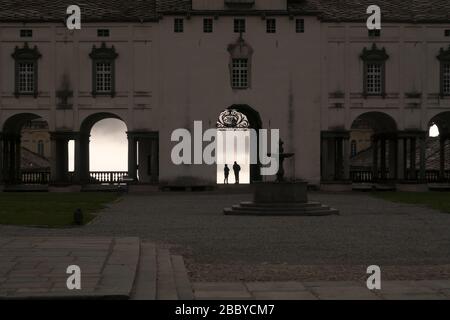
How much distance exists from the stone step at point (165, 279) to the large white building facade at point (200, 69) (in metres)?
30.5

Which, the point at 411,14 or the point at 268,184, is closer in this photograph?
the point at 268,184

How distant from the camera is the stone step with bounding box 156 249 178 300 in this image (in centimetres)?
840

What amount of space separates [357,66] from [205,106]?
29.5ft

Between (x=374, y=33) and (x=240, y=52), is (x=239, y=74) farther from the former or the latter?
(x=374, y=33)

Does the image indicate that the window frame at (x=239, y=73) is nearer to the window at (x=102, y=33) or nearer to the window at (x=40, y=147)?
the window at (x=102, y=33)

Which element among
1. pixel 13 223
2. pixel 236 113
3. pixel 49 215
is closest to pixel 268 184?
pixel 49 215

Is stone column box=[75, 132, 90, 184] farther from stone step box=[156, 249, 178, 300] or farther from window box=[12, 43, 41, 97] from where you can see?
stone step box=[156, 249, 178, 300]

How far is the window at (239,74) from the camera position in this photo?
4256 centimetres

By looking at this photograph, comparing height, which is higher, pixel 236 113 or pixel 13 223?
pixel 236 113

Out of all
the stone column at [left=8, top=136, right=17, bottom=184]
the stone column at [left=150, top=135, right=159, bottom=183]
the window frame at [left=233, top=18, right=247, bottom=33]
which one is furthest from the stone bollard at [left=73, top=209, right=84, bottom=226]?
the stone column at [left=8, top=136, right=17, bottom=184]

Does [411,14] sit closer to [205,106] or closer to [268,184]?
[205,106]

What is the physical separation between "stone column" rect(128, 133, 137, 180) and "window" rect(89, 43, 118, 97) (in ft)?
9.04

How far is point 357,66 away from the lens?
43031 millimetres
